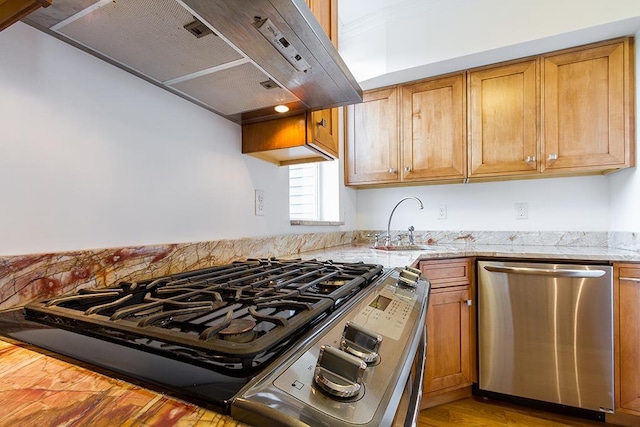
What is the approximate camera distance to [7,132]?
644mm

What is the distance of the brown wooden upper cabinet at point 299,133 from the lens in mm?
1228

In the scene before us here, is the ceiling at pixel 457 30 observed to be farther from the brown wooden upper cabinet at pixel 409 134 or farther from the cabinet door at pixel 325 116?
the cabinet door at pixel 325 116

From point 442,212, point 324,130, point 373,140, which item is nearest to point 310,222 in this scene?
point 324,130

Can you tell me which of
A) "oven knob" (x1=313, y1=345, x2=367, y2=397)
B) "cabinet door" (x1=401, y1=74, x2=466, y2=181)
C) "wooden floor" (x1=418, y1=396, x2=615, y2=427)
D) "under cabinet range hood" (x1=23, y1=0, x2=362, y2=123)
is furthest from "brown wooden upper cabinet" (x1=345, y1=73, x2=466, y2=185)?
"oven knob" (x1=313, y1=345, x2=367, y2=397)

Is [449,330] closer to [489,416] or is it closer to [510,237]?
[489,416]

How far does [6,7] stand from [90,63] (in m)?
0.31

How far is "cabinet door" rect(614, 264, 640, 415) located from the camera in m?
1.47

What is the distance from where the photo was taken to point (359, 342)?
46 cm

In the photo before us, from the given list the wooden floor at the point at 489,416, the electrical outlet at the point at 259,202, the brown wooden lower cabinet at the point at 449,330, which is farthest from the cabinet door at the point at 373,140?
the wooden floor at the point at 489,416

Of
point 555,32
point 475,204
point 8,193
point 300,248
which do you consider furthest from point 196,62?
point 475,204

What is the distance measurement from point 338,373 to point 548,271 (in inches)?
67.4

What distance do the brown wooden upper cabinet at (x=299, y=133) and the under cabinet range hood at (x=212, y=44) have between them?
15 cm

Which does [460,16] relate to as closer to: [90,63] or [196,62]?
[196,62]

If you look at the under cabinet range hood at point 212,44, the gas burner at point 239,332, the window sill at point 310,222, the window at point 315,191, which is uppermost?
the under cabinet range hood at point 212,44
